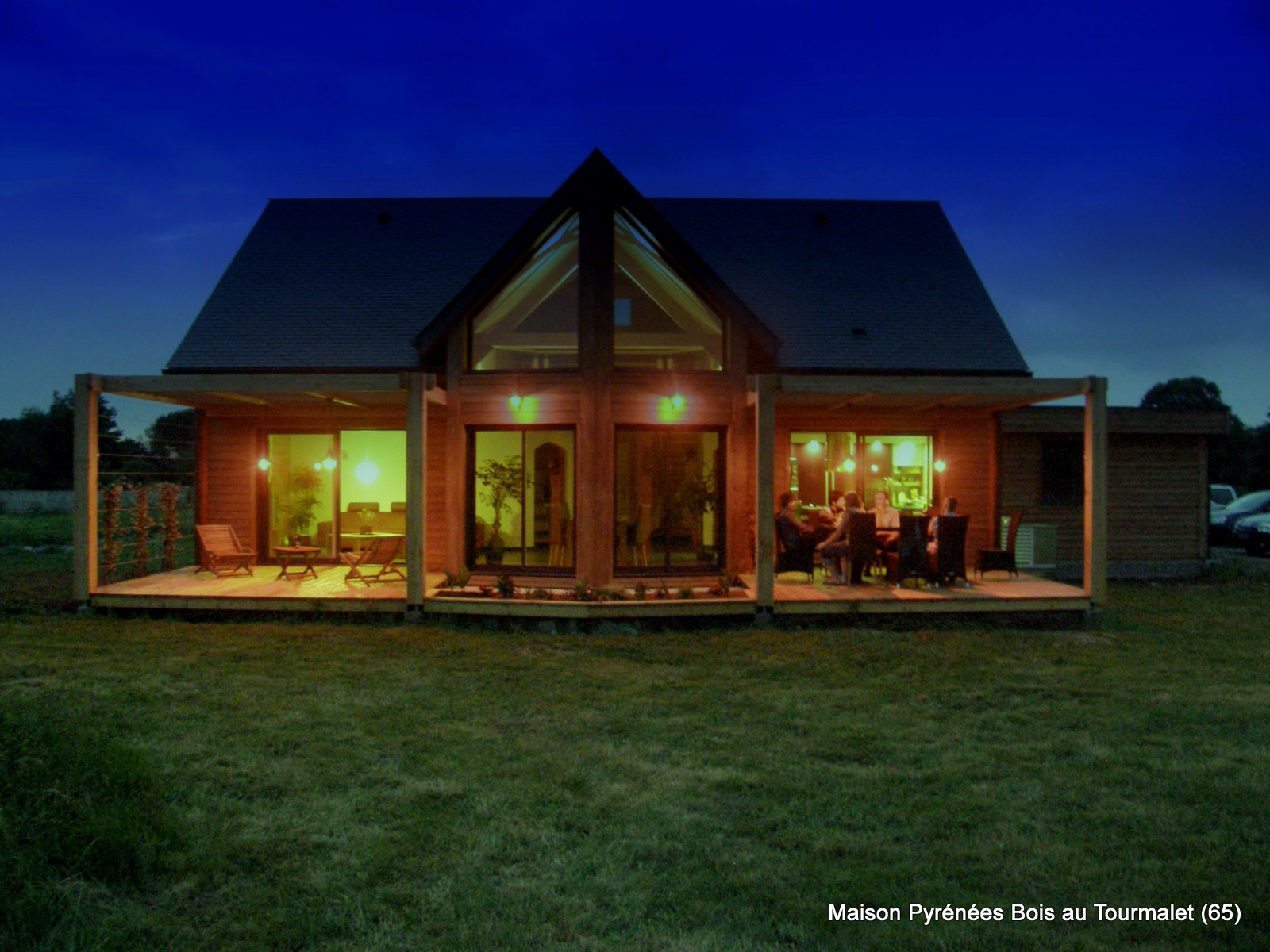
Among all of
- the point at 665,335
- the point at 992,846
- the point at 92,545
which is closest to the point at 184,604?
the point at 92,545

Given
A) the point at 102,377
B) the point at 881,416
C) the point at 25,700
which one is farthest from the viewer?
the point at 881,416

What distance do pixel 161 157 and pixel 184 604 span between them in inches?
4286

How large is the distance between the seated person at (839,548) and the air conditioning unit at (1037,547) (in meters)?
4.15

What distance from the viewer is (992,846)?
420 centimetres

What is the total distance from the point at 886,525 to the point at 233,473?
1010 cm

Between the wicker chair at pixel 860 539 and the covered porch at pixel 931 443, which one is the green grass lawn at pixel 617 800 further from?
the wicker chair at pixel 860 539

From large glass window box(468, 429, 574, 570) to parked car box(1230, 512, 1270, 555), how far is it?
53.7 ft

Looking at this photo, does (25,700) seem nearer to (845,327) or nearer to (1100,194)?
(845,327)

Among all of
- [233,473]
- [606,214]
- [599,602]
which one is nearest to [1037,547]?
[599,602]

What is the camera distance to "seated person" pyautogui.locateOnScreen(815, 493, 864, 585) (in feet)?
37.4

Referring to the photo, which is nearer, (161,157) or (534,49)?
(161,157)

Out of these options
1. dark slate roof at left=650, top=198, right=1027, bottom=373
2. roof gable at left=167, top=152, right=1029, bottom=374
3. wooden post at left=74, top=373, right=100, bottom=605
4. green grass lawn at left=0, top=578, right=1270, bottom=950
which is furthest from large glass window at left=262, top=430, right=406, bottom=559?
dark slate roof at left=650, top=198, right=1027, bottom=373

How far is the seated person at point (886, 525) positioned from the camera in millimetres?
11883

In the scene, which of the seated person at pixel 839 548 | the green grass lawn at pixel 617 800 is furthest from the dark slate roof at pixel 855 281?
the green grass lawn at pixel 617 800
